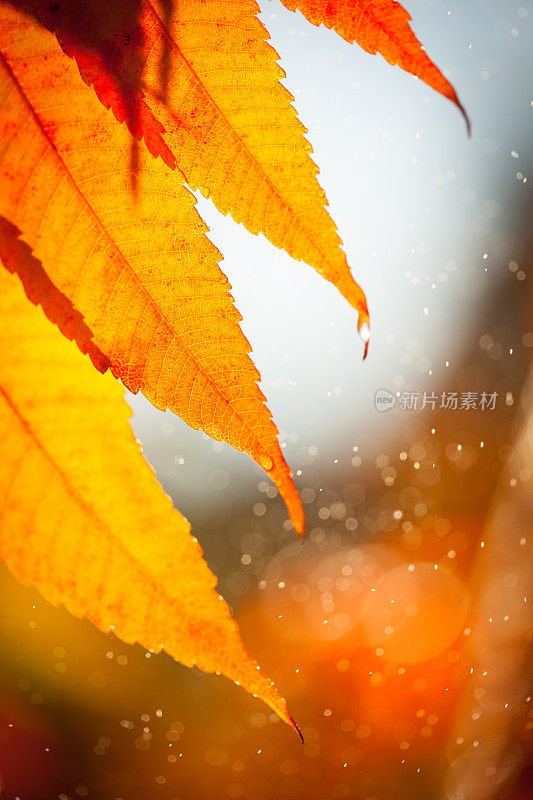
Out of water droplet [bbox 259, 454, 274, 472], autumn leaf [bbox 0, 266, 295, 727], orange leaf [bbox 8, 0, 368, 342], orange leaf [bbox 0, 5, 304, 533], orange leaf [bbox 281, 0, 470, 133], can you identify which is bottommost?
autumn leaf [bbox 0, 266, 295, 727]

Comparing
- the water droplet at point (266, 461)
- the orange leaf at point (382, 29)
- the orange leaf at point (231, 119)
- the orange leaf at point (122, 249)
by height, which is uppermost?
the orange leaf at point (382, 29)

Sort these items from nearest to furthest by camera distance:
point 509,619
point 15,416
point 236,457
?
point 15,416
point 236,457
point 509,619


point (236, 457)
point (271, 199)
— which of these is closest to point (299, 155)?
point (271, 199)

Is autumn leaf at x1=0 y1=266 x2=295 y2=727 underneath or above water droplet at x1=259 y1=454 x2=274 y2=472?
underneath

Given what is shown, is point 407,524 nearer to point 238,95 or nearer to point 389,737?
point 389,737
